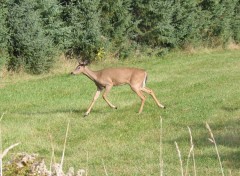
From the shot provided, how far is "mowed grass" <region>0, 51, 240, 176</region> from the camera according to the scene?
838 cm

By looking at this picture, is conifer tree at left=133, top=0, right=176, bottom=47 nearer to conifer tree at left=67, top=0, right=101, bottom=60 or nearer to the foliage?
conifer tree at left=67, top=0, right=101, bottom=60

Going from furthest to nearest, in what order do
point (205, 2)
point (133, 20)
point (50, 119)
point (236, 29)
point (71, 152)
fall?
point (236, 29), point (205, 2), point (133, 20), point (50, 119), point (71, 152)

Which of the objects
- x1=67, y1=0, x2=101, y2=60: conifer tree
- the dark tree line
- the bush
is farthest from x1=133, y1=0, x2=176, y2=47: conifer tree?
the bush

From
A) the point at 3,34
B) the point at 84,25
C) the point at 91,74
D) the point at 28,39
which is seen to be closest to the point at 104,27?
the point at 84,25

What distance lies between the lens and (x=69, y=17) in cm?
2142

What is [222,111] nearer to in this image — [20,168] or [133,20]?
[20,168]

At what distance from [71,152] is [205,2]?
781 inches

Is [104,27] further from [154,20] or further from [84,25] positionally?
[154,20]

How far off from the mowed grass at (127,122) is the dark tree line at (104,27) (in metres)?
1.20

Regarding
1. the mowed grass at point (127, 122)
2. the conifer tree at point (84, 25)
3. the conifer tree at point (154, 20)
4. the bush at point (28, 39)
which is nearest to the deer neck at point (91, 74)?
the mowed grass at point (127, 122)

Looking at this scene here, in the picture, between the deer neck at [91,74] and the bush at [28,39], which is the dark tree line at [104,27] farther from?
the deer neck at [91,74]

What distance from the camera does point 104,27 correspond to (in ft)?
74.2

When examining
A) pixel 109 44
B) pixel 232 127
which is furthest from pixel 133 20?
pixel 232 127

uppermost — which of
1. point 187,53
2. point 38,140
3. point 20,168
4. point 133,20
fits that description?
point 20,168
